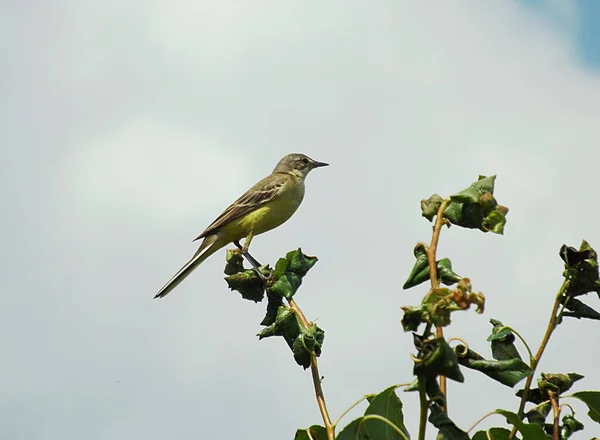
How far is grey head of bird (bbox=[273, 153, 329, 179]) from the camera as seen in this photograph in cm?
1247

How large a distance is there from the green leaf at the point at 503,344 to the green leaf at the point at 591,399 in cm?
32

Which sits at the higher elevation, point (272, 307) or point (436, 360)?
point (272, 307)

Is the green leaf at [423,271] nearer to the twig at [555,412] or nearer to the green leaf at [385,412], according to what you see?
the green leaf at [385,412]

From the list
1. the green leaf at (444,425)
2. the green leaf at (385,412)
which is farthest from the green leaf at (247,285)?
the green leaf at (444,425)

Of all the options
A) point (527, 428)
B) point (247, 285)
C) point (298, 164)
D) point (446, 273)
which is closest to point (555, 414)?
point (527, 428)

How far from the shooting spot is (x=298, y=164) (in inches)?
502

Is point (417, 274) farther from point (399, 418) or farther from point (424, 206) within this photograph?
point (399, 418)

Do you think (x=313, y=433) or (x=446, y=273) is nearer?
(x=446, y=273)

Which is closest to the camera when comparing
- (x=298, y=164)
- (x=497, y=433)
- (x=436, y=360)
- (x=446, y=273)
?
(x=436, y=360)

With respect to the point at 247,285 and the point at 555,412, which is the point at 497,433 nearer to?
the point at 555,412

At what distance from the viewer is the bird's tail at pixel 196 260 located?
987cm

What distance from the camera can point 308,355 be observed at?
11.1 feet

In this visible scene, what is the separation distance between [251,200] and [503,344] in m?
7.92

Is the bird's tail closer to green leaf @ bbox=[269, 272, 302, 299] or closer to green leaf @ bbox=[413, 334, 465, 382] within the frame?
green leaf @ bbox=[269, 272, 302, 299]
